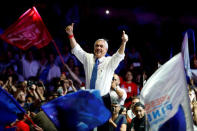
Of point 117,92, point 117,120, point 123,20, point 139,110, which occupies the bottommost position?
point 117,120

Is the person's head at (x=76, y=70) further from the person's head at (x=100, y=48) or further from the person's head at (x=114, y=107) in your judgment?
the person's head at (x=100, y=48)

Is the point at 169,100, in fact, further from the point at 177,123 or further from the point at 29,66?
the point at 29,66

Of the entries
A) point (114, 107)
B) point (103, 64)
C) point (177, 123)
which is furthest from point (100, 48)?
point (177, 123)

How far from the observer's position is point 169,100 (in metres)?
5.38

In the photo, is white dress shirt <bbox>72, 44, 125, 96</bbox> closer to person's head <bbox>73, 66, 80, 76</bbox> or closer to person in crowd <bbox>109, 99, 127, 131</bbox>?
person in crowd <bbox>109, 99, 127, 131</bbox>

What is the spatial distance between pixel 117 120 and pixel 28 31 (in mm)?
3502

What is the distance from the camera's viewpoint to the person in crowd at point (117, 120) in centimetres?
714

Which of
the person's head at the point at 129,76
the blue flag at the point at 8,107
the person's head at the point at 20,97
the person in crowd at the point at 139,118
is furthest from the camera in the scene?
the person's head at the point at 129,76

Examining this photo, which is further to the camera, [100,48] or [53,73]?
[53,73]

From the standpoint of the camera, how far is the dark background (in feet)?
40.6

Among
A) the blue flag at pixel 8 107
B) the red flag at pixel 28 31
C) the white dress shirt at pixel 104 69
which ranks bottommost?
the blue flag at pixel 8 107

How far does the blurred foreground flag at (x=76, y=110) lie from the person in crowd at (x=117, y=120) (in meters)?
1.58

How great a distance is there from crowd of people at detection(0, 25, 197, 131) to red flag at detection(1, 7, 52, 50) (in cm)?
91

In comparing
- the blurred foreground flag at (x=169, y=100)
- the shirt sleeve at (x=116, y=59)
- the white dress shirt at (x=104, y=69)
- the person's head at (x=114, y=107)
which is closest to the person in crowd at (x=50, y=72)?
the person's head at (x=114, y=107)
